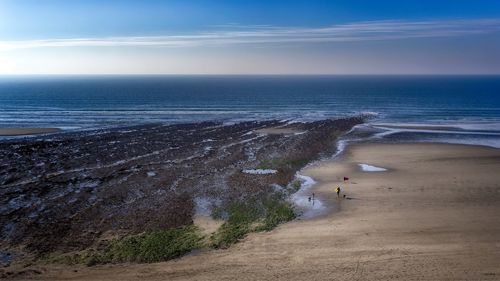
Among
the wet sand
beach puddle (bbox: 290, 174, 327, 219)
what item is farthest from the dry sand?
the wet sand

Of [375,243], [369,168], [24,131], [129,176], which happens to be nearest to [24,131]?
[24,131]

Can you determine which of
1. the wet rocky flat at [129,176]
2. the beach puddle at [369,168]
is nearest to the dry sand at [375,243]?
the beach puddle at [369,168]

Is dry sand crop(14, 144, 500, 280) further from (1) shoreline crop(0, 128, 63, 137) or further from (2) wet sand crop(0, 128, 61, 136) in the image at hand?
(2) wet sand crop(0, 128, 61, 136)

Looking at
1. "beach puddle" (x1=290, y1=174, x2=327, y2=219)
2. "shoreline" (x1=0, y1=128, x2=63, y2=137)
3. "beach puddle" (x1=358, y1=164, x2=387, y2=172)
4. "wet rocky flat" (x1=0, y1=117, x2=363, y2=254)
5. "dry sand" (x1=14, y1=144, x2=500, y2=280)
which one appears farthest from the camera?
"shoreline" (x1=0, y1=128, x2=63, y2=137)

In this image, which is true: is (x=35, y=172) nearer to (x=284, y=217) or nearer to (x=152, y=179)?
(x=152, y=179)

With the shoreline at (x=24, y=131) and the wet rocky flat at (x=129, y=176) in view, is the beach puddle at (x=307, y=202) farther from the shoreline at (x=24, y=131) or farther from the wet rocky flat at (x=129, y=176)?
the shoreline at (x=24, y=131)

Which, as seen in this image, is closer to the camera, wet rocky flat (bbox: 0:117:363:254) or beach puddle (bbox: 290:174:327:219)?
wet rocky flat (bbox: 0:117:363:254)
